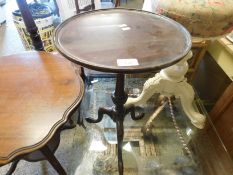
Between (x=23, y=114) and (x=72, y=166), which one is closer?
(x=23, y=114)

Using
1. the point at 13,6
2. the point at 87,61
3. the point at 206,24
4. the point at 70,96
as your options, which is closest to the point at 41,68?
the point at 70,96

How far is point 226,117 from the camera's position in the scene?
1.10 metres

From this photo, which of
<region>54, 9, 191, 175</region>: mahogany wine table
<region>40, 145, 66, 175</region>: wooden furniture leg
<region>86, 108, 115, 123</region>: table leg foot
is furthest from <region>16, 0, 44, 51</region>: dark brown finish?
<region>40, 145, 66, 175</region>: wooden furniture leg

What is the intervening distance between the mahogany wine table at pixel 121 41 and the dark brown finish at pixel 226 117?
Result: 565mm

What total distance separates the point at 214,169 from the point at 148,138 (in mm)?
408

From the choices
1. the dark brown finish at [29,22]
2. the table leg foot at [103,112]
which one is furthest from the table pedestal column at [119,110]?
the dark brown finish at [29,22]

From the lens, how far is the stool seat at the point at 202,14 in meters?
0.73

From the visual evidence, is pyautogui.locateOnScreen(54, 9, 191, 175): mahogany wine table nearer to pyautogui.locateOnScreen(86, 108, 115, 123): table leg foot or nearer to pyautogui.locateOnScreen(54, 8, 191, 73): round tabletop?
pyautogui.locateOnScreen(54, 8, 191, 73): round tabletop

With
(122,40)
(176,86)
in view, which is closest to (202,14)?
(122,40)

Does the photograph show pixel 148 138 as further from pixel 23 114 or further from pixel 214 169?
pixel 23 114

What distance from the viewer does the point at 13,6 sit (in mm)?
2777

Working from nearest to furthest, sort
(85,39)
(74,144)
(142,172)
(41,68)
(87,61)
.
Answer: (87,61) → (85,39) → (41,68) → (142,172) → (74,144)

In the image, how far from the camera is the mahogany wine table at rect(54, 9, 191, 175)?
1.90 ft

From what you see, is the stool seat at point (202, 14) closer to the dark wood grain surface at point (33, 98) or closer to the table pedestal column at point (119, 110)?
the table pedestal column at point (119, 110)
